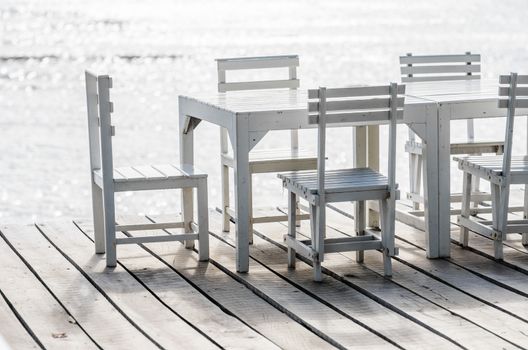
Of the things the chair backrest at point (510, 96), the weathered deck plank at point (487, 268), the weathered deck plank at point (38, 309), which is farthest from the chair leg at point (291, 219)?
the weathered deck plank at point (38, 309)

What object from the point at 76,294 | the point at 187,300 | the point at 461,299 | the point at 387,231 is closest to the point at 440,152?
the point at 387,231

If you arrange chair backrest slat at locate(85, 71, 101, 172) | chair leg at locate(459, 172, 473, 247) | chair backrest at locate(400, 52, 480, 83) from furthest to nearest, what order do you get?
chair backrest at locate(400, 52, 480, 83) → chair leg at locate(459, 172, 473, 247) → chair backrest slat at locate(85, 71, 101, 172)

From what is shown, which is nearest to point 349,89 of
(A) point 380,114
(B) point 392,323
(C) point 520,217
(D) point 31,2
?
(A) point 380,114

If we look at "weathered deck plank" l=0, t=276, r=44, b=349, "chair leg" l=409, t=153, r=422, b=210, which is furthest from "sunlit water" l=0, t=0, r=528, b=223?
"weathered deck plank" l=0, t=276, r=44, b=349

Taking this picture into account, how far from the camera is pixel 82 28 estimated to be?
26703 mm

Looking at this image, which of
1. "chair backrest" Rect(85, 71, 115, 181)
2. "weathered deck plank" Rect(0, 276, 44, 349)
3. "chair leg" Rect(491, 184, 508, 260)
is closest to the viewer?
"weathered deck plank" Rect(0, 276, 44, 349)

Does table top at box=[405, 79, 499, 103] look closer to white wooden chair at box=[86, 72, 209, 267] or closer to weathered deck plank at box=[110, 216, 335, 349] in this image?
white wooden chair at box=[86, 72, 209, 267]

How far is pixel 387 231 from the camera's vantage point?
16.7ft

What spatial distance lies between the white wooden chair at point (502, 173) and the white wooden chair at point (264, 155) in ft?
2.73

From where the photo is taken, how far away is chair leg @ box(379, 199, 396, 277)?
199 inches

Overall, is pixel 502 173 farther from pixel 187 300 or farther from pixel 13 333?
pixel 13 333

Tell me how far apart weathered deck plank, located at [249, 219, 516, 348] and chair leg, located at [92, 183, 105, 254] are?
1.14 metres

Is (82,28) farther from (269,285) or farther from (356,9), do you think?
(269,285)

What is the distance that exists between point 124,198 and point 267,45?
13.0 m
